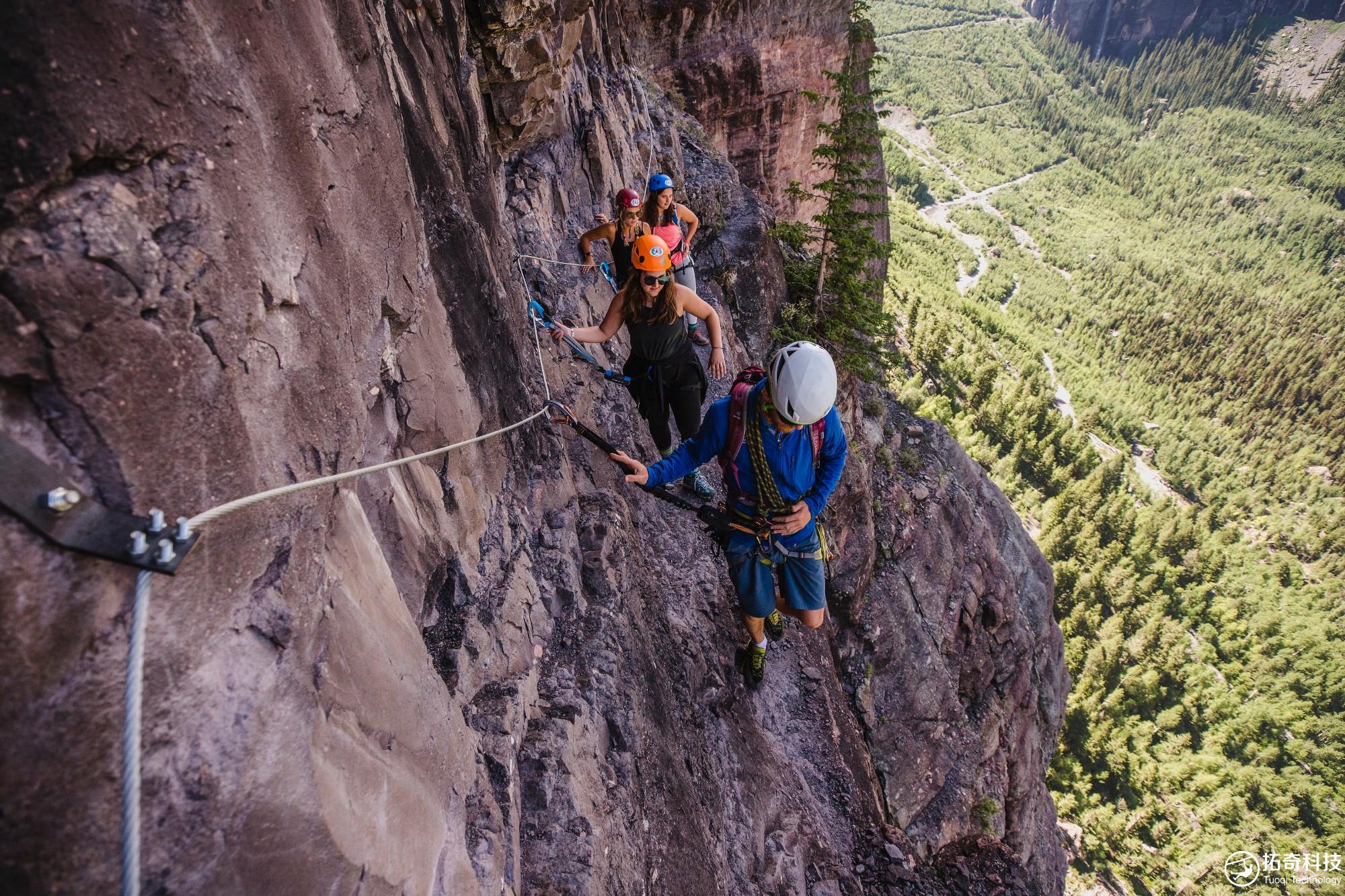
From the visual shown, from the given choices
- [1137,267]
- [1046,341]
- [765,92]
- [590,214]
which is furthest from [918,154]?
[590,214]

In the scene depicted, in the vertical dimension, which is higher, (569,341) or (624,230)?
(624,230)

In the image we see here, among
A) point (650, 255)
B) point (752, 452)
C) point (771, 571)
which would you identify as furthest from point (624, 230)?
point (771, 571)

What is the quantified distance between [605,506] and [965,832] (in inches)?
422

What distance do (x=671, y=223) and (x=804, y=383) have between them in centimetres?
439

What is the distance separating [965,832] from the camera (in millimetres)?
12344

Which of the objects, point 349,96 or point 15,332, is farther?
point 349,96

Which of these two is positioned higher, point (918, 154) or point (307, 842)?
point (307, 842)

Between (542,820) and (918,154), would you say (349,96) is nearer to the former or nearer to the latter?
(542,820)

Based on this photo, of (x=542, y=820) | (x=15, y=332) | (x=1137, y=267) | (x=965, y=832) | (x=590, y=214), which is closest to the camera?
(x=15, y=332)

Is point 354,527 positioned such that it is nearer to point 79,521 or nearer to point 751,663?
point 79,521

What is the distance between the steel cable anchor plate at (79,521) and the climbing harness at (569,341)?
4.14 m

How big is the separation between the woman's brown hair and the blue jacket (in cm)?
102

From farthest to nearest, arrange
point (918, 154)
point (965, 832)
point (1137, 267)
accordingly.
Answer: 1. point (918, 154)
2. point (1137, 267)
3. point (965, 832)

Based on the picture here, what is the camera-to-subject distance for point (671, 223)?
26.9 feet
